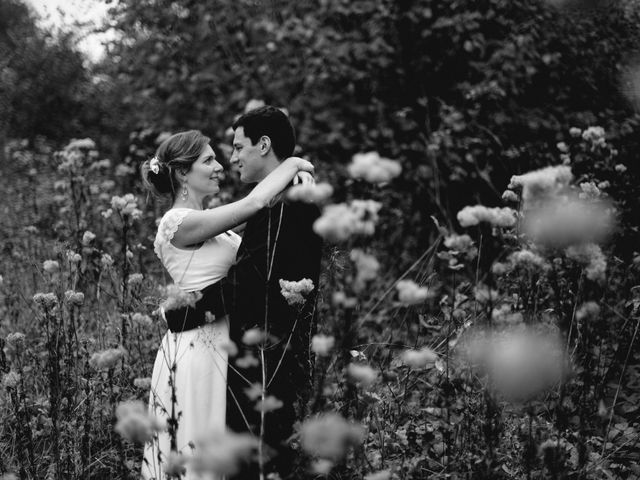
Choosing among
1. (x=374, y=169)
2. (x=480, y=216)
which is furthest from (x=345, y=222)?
(x=480, y=216)

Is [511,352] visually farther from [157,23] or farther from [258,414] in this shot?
[157,23]

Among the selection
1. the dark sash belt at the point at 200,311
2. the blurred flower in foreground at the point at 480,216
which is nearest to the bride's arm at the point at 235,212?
the dark sash belt at the point at 200,311

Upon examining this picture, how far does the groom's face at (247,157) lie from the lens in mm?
2955

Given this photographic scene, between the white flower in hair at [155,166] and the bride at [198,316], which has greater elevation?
the white flower in hair at [155,166]

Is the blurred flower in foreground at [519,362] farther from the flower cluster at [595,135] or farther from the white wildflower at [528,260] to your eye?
the flower cluster at [595,135]

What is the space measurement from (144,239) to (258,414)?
11.2ft

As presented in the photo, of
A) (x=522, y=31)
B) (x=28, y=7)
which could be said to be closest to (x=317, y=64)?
(x=522, y=31)

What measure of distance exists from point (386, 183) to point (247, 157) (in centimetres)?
91

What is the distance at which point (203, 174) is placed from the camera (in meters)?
3.07

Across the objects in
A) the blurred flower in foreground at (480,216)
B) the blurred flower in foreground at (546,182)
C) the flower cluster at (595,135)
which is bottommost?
the blurred flower in foreground at (480,216)

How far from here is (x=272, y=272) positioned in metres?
2.63

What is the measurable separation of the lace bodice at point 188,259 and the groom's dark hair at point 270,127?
0.46 metres

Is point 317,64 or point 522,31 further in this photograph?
point 317,64

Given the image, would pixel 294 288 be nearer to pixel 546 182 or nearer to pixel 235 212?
pixel 235 212
